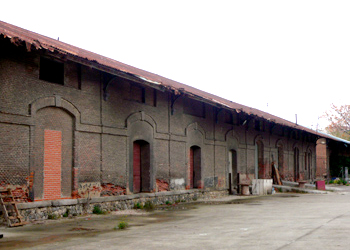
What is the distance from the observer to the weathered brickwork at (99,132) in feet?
37.8

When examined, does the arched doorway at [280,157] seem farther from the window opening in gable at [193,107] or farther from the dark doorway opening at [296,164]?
the window opening in gable at [193,107]

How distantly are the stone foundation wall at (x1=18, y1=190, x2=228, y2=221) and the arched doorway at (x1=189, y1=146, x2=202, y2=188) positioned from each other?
1056mm

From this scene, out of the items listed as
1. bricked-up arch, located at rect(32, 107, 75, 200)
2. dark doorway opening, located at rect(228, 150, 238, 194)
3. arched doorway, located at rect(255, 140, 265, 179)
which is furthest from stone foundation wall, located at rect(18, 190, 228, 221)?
arched doorway, located at rect(255, 140, 265, 179)

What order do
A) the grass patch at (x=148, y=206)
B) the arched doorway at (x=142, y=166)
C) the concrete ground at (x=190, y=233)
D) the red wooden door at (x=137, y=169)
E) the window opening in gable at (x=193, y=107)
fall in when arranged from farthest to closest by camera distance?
the window opening in gable at (x=193, y=107), the arched doorway at (x=142, y=166), the red wooden door at (x=137, y=169), the grass patch at (x=148, y=206), the concrete ground at (x=190, y=233)

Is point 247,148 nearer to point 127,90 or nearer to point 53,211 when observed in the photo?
point 127,90

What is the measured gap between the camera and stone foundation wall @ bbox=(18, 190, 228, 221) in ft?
38.3

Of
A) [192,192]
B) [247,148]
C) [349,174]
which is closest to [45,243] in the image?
[192,192]

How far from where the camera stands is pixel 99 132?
1433 cm

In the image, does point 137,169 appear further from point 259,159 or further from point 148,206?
point 259,159

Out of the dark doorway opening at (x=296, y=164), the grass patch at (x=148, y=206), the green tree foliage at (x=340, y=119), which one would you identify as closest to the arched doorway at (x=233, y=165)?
the grass patch at (x=148, y=206)

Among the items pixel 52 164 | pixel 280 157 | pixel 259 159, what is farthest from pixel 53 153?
pixel 280 157

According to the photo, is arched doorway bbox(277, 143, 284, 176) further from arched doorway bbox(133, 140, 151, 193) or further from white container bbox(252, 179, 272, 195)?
arched doorway bbox(133, 140, 151, 193)

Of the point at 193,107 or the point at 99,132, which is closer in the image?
the point at 99,132

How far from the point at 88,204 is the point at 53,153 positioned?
1.97m
